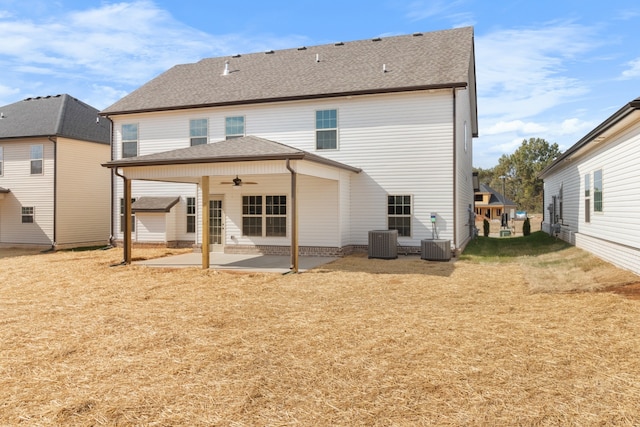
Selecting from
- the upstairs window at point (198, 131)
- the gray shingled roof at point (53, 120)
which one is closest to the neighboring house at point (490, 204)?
the upstairs window at point (198, 131)

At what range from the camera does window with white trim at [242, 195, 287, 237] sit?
16.6 meters

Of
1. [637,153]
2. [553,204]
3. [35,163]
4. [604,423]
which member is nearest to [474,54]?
[553,204]

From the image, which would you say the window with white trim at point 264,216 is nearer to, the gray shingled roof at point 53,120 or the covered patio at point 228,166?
the covered patio at point 228,166

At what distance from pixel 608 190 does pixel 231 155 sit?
35.6 ft

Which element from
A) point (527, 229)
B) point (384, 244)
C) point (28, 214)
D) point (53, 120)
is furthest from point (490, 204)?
point (28, 214)

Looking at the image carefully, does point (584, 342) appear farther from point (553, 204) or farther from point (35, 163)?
point (35, 163)

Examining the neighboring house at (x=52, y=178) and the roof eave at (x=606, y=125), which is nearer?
the roof eave at (x=606, y=125)

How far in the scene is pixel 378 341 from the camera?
5949mm

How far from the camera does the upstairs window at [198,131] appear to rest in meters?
18.4

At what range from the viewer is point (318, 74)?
18297 mm

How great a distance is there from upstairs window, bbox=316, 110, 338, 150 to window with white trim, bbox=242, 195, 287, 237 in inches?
101

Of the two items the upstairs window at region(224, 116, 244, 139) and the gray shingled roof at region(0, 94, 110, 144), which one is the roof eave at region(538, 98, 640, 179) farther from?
the gray shingled roof at region(0, 94, 110, 144)

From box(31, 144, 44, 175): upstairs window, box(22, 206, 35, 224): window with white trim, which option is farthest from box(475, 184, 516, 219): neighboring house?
box(22, 206, 35, 224): window with white trim

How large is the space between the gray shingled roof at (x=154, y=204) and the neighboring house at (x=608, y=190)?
15.4 metres
